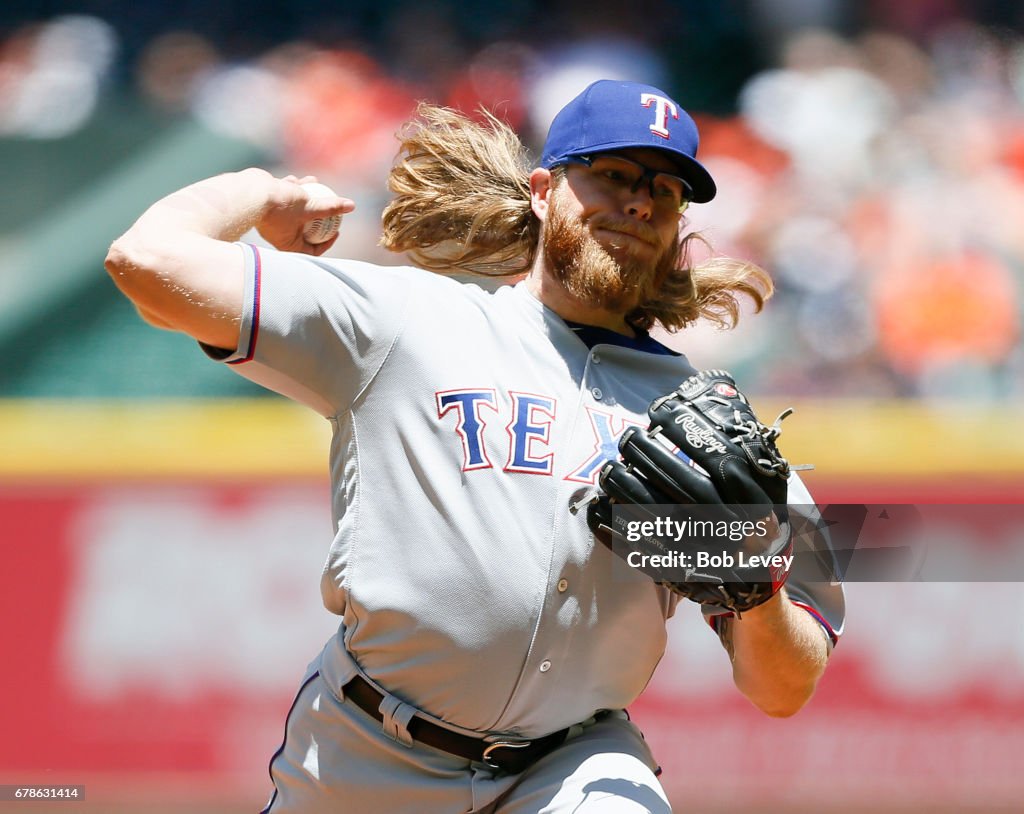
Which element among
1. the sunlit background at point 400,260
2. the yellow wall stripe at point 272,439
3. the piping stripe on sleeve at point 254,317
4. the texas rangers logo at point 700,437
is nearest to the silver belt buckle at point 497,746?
the texas rangers logo at point 700,437

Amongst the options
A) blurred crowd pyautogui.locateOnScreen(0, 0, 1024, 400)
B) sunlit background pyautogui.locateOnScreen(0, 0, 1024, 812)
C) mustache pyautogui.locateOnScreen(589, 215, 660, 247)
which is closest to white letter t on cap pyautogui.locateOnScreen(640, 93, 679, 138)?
mustache pyautogui.locateOnScreen(589, 215, 660, 247)

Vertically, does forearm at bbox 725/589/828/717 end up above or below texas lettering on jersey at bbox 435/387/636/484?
below

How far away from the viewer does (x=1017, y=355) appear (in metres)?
5.31

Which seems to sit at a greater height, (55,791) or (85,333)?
(85,333)

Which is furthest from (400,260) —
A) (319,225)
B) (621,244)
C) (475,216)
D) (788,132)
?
(621,244)

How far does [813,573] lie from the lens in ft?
6.98

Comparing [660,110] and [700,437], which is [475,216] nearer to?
[660,110]

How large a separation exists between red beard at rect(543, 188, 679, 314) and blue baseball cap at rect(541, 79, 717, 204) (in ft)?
0.42

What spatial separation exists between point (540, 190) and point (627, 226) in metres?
0.27

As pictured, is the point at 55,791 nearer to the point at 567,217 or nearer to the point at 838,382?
the point at 567,217

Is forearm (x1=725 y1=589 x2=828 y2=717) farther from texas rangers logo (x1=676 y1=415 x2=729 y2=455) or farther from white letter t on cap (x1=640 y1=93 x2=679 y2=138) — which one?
white letter t on cap (x1=640 y1=93 x2=679 y2=138)

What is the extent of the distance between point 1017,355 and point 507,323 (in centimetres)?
391

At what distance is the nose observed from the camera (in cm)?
218

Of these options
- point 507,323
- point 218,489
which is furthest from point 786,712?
point 218,489
